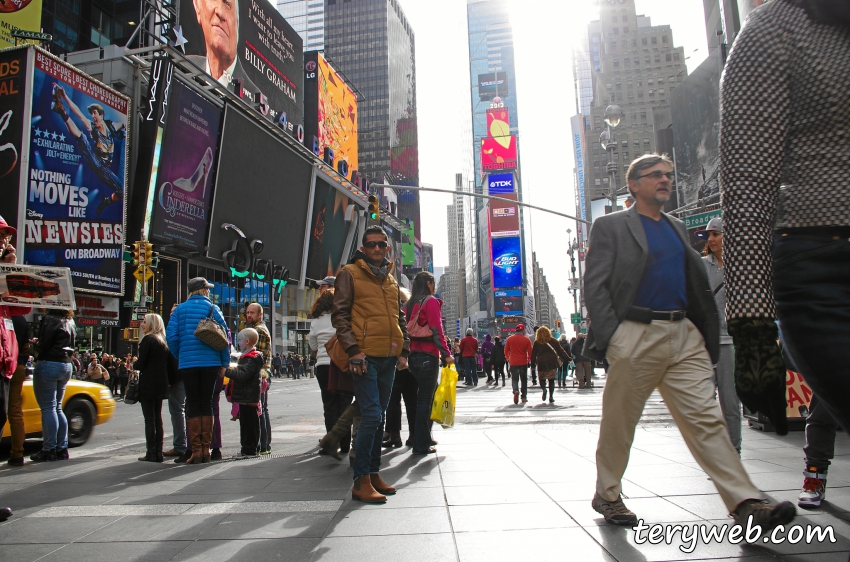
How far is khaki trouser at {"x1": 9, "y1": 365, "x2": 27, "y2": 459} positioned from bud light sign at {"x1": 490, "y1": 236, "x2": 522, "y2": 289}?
11630cm

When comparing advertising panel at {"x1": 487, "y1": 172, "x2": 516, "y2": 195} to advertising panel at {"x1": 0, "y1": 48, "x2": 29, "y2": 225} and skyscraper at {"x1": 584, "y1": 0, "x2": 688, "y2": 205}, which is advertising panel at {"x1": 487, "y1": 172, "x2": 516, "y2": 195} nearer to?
skyscraper at {"x1": 584, "y1": 0, "x2": 688, "y2": 205}

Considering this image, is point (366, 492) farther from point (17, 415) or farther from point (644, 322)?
point (17, 415)

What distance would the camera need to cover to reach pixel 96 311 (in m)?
26.4

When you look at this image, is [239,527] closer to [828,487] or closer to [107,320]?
[828,487]

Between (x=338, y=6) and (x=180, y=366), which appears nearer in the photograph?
(x=180, y=366)

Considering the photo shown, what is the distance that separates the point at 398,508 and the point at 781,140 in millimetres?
3185

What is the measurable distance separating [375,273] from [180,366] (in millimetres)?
2995

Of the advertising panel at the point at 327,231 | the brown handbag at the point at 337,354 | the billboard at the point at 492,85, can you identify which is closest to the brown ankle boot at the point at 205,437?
the brown handbag at the point at 337,354

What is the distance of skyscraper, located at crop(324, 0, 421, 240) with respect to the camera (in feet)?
437

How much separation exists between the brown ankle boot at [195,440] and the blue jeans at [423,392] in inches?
89.4

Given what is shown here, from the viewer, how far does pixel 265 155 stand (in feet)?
126

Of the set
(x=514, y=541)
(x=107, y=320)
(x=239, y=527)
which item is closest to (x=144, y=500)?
(x=239, y=527)

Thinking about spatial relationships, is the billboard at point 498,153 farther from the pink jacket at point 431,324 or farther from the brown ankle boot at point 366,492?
the brown ankle boot at point 366,492

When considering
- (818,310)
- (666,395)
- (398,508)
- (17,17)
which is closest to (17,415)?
(398,508)
